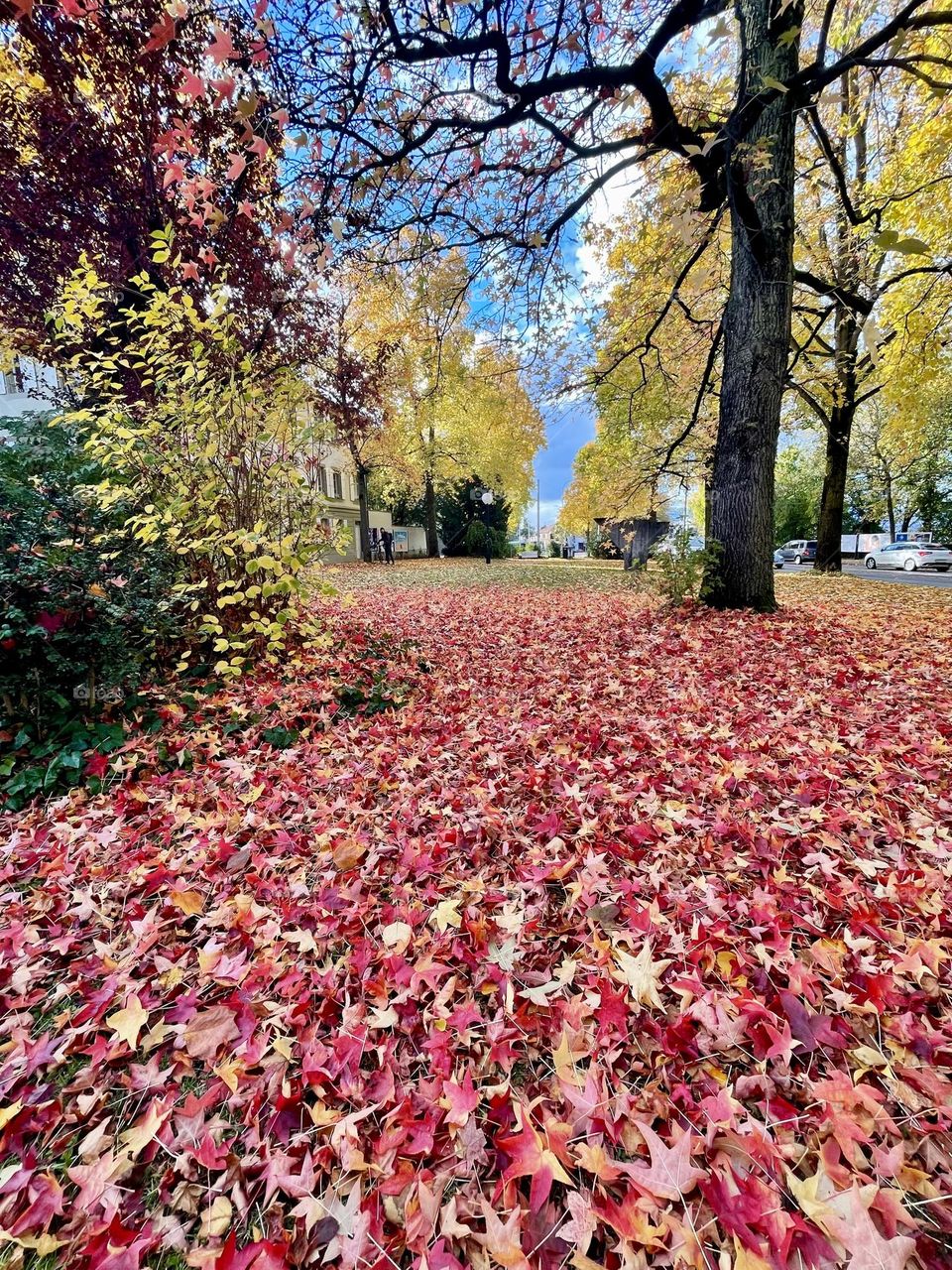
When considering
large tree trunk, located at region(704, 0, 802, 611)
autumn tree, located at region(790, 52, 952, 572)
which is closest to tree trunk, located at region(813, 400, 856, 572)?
autumn tree, located at region(790, 52, 952, 572)

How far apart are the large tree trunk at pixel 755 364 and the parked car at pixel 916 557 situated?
21.9 metres

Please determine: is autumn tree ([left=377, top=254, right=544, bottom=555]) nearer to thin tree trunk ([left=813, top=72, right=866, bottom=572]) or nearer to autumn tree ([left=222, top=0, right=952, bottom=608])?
autumn tree ([left=222, top=0, right=952, bottom=608])

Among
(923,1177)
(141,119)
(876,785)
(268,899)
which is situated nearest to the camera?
(923,1177)

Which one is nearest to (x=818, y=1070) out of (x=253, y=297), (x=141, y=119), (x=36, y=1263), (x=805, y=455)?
(x=36, y=1263)

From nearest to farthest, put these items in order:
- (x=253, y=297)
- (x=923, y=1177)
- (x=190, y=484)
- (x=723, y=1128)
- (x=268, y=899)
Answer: (x=923, y=1177) → (x=723, y=1128) → (x=268, y=899) → (x=190, y=484) → (x=253, y=297)

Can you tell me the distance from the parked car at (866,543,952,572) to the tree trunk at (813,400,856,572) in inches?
526

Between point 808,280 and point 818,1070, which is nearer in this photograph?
point 818,1070

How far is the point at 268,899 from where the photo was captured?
195 centimetres

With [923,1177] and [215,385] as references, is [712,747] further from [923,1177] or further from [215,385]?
[215,385]

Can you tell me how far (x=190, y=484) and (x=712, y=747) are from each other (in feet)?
12.5

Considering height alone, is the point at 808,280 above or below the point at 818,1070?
above

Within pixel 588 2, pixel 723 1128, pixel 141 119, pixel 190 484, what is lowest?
pixel 723 1128

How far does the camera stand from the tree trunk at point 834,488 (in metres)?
11.3

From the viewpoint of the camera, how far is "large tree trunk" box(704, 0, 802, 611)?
4.64 metres
